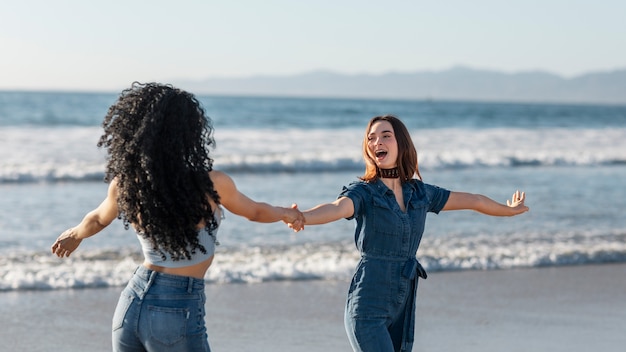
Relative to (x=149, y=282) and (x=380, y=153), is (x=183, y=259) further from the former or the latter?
(x=380, y=153)

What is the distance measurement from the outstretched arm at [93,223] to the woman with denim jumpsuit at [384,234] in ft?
3.15

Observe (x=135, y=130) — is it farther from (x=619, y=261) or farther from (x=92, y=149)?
(x=92, y=149)

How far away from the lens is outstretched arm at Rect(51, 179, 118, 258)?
134 inches

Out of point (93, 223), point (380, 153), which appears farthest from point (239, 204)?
point (380, 153)

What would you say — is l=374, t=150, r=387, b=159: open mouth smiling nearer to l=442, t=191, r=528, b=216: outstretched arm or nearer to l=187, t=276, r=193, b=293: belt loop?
l=442, t=191, r=528, b=216: outstretched arm

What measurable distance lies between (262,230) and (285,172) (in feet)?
25.5

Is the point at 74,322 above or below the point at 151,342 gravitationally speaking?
below

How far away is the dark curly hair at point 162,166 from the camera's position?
10.6 feet

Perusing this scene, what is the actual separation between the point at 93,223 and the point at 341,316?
145 inches

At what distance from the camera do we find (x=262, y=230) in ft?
35.2

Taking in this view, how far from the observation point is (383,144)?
4172 mm

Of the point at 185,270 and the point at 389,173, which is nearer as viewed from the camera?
the point at 185,270

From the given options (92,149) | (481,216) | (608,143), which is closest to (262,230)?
(481,216)

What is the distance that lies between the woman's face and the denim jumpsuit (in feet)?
0.39
